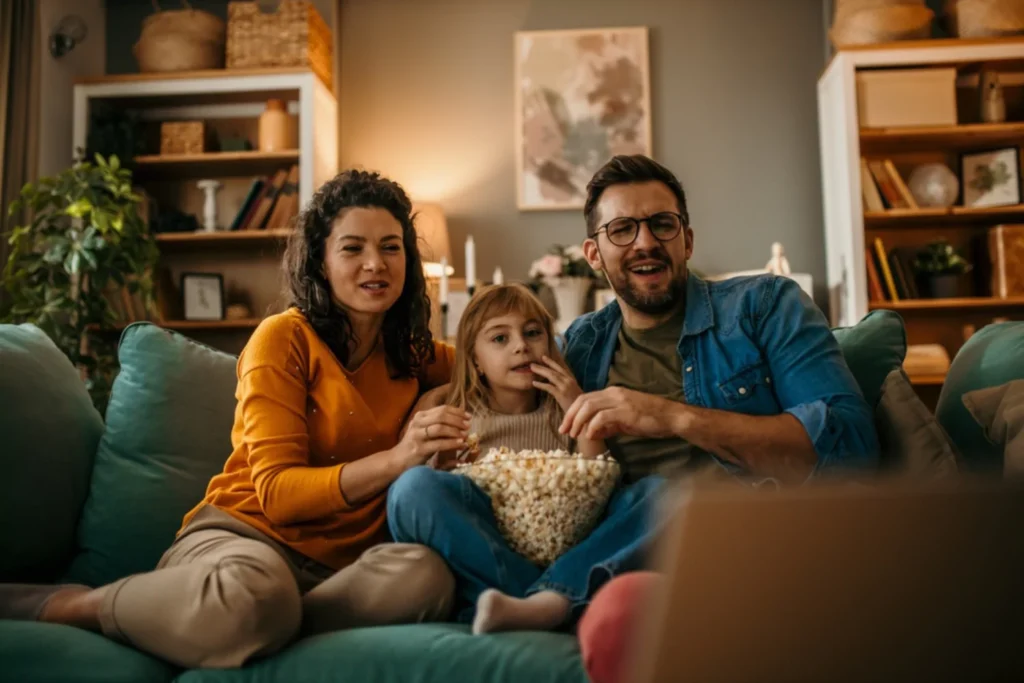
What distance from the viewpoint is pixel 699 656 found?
20.9 inches

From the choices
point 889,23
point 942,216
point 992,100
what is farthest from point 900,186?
point 889,23

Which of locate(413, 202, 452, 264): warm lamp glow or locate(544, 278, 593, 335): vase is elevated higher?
locate(413, 202, 452, 264): warm lamp glow

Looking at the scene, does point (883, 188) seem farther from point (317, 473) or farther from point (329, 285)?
point (317, 473)

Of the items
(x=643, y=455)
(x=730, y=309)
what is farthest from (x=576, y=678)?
(x=730, y=309)

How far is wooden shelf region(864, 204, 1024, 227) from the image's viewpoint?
3.87 m

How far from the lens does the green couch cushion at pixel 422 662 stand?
1168mm

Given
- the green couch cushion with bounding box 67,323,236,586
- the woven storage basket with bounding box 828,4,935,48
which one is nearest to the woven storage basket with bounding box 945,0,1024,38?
the woven storage basket with bounding box 828,4,935,48

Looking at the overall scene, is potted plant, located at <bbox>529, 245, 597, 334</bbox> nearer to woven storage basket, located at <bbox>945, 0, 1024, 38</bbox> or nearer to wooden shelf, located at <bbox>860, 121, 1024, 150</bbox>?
wooden shelf, located at <bbox>860, 121, 1024, 150</bbox>

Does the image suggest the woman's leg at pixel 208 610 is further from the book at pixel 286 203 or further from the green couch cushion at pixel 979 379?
the book at pixel 286 203

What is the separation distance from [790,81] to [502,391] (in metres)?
3.19

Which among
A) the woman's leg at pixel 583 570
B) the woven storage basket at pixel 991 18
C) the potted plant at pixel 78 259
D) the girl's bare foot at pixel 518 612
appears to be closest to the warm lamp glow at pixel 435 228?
the potted plant at pixel 78 259

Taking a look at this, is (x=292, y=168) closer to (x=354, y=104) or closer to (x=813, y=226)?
(x=354, y=104)

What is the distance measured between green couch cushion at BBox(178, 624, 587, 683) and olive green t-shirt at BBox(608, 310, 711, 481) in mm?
526

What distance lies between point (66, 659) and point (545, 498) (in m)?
Result: 0.70
